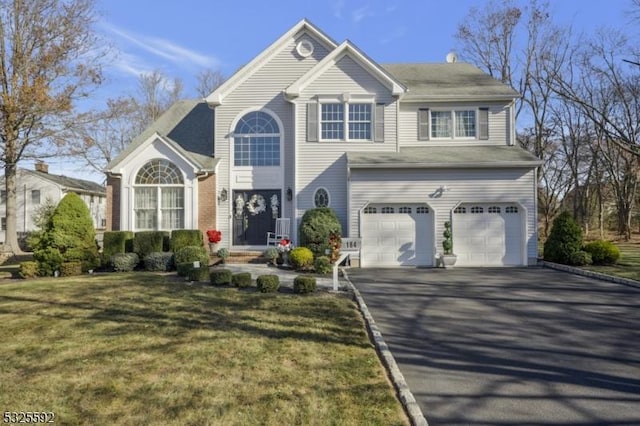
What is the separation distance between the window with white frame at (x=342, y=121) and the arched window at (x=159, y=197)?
6128 mm

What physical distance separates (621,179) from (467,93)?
2402 cm

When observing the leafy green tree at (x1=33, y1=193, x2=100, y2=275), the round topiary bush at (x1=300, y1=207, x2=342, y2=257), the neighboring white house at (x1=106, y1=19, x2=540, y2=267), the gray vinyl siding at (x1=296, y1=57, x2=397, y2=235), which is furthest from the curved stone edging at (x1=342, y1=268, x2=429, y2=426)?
the leafy green tree at (x1=33, y1=193, x2=100, y2=275)

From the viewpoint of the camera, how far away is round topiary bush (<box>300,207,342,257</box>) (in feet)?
47.6

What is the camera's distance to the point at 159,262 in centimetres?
1379

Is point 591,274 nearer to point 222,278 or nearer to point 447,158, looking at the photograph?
point 447,158

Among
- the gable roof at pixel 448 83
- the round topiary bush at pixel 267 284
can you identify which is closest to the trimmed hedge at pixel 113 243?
the round topiary bush at pixel 267 284

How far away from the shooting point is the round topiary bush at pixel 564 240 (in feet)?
47.2

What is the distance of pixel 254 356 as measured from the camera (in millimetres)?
5223

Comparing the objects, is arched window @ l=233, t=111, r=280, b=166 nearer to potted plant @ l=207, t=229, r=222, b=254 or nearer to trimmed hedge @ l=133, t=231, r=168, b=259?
potted plant @ l=207, t=229, r=222, b=254

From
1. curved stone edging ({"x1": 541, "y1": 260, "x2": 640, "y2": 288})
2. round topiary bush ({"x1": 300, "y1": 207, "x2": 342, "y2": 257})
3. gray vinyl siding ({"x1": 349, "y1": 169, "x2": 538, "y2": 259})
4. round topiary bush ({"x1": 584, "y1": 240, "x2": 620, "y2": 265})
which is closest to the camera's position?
curved stone edging ({"x1": 541, "y1": 260, "x2": 640, "y2": 288})

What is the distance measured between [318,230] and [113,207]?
8563 mm

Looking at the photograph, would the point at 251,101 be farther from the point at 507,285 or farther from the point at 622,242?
the point at 622,242

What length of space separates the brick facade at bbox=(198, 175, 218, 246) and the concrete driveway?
7.81m

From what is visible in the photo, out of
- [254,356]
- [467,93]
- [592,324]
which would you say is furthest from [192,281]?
[467,93]
